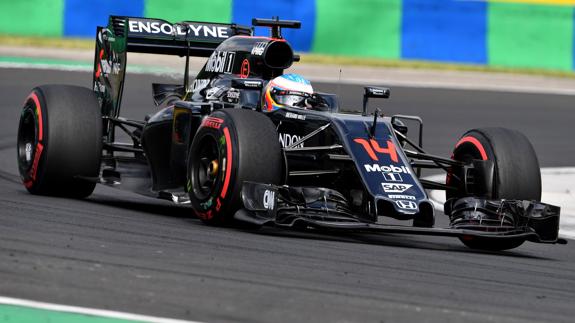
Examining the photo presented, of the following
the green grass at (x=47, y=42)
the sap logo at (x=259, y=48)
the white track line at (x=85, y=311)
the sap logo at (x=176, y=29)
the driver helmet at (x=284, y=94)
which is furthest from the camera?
the green grass at (x=47, y=42)

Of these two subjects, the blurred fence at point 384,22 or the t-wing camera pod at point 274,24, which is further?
the blurred fence at point 384,22

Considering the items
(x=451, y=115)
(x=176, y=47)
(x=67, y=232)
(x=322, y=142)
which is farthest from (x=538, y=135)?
(x=67, y=232)

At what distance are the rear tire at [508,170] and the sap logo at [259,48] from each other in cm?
206

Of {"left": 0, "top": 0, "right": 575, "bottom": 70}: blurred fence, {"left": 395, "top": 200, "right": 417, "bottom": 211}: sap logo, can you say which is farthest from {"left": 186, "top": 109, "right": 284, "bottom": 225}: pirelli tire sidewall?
{"left": 0, "top": 0, "right": 575, "bottom": 70}: blurred fence

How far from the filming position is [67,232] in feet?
26.2

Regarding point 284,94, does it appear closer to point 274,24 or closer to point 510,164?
point 274,24

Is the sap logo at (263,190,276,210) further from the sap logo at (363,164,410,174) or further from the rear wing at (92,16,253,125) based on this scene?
the rear wing at (92,16,253,125)

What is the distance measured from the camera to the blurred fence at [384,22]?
22219 millimetres

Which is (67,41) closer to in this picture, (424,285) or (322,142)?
(322,142)

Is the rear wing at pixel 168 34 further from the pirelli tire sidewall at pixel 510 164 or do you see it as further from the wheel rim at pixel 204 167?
the pirelli tire sidewall at pixel 510 164

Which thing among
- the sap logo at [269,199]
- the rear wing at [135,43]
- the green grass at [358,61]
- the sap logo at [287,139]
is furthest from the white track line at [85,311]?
the green grass at [358,61]

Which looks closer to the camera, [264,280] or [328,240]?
[264,280]

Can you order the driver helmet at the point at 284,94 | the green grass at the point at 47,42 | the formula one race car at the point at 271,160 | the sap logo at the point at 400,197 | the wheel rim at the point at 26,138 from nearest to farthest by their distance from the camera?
the sap logo at the point at 400,197 < the formula one race car at the point at 271,160 < the driver helmet at the point at 284,94 < the wheel rim at the point at 26,138 < the green grass at the point at 47,42

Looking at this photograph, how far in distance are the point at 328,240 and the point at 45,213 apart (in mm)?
2097
